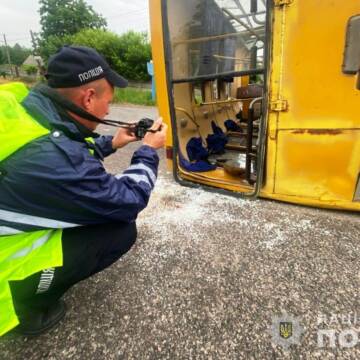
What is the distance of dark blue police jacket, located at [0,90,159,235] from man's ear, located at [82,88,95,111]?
103 millimetres

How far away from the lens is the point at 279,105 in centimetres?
205

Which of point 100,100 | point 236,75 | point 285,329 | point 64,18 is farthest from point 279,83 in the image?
point 64,18

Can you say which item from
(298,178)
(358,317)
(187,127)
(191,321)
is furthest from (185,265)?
(187,127)

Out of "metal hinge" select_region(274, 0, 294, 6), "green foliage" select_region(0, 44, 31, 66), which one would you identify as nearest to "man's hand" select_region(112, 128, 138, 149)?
"metal hinge" select_region(274, 0, 294, 6)

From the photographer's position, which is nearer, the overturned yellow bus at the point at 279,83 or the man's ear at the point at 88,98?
the man's ear at the point at 88,98

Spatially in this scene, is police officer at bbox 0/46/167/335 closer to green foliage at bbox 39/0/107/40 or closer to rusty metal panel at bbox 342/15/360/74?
rusty metal panel at bbox 342/15/360/74

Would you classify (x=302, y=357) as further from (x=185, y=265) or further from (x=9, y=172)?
(x=9, y=172)

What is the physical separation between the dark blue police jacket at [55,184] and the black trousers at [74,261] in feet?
0.45

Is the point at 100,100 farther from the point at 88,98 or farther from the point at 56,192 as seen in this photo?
the point at 56,192

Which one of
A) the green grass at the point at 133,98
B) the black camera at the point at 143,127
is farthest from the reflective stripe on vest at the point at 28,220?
the green grass at the point at 133,98

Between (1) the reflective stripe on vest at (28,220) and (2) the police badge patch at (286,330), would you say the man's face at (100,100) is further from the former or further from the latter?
(2) the police badge patch at (286,330)

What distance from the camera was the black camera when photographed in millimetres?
1577

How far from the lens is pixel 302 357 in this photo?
3.91ft

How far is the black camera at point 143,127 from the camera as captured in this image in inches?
62.1
